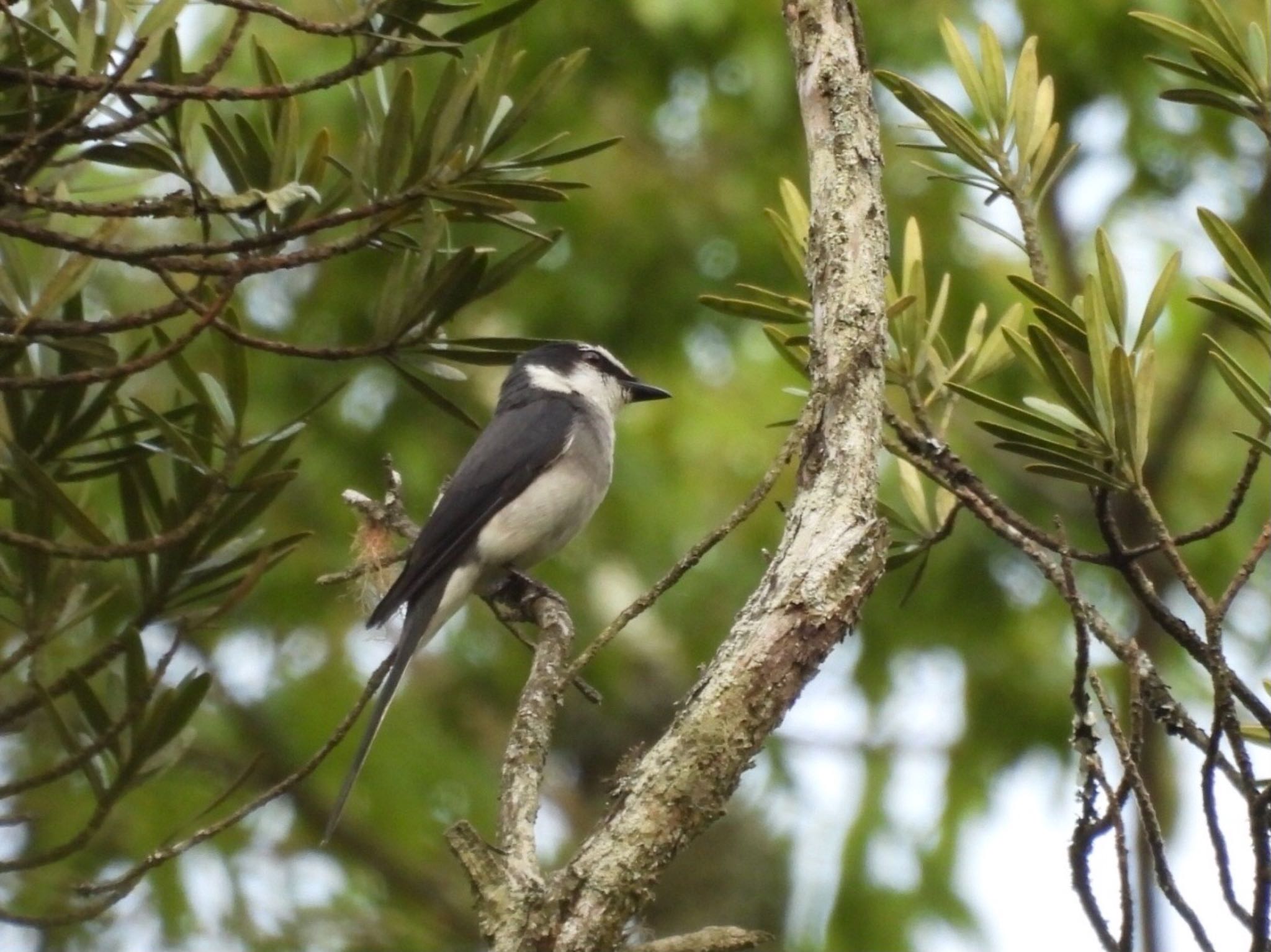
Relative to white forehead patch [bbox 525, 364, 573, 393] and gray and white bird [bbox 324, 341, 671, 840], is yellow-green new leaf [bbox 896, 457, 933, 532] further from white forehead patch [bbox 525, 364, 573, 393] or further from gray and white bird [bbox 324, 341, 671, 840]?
white forehead patch [bbox 525, 364, 573, 393]

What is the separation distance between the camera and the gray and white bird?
184 inches

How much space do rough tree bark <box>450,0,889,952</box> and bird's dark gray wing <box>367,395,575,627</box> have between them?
7.08 feet

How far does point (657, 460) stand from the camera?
775cm

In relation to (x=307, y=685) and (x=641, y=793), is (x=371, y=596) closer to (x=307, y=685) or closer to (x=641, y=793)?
(x=641, y=793)

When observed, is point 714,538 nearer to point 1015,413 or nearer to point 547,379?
point 1015,413

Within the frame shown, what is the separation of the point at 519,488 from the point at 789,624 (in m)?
3.28

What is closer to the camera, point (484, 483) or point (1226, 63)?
point (1226, 63)

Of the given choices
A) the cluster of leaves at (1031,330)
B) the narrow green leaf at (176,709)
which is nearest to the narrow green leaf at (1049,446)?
the cluster of leaves at (1031,330)

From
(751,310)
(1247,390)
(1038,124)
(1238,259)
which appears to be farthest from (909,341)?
(1247,390)

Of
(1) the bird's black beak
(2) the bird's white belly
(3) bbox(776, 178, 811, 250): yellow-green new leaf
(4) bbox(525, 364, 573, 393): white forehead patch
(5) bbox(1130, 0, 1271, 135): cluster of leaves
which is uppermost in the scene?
(1) the bird's black beak

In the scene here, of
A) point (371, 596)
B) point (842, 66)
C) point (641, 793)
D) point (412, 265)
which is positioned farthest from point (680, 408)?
point (641, 793)

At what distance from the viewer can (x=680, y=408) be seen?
312 inches

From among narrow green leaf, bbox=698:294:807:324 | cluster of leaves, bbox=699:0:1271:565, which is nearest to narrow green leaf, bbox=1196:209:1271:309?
cluster of leaves, bbox=699:0:1271:565

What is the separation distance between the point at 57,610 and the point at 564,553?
456 cm
